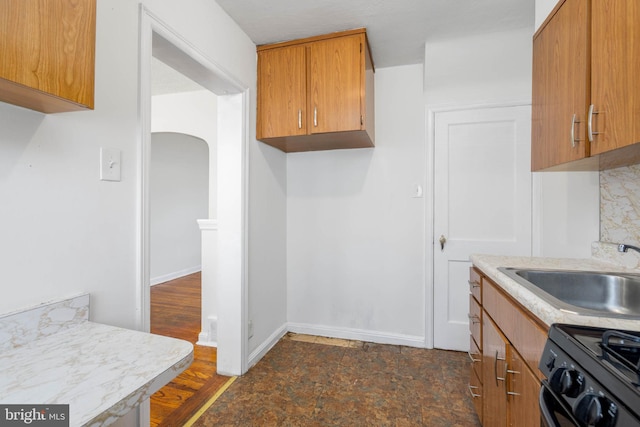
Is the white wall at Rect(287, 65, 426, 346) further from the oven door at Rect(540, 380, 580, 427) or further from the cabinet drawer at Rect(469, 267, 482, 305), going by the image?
the oven door at Rect(540, 380, 580, 427)

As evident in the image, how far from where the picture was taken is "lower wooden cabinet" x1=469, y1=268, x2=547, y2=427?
0.95 m

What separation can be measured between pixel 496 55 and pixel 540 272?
5.84 feet

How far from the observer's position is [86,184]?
1091 millimetres

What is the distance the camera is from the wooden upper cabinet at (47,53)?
26.6 inches

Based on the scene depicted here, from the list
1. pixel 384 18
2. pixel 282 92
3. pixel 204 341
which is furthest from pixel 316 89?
pixel 204 341

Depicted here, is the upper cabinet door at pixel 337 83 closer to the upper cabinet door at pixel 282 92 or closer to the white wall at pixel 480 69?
the upper cabinet door at pixel 282 92

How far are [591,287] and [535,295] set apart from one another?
0.64 m

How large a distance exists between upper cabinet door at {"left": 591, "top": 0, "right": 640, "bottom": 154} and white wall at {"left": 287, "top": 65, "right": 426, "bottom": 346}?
1425mm

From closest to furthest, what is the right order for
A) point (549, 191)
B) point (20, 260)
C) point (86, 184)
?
point (20, 260) → point (86, 184) → point (549, 191)

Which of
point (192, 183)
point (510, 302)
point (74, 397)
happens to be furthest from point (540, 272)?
point (192, 183)

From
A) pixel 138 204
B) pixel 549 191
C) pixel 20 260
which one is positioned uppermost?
pixel 549 191

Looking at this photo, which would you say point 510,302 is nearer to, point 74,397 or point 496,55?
point 74,397

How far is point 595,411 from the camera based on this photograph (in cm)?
59

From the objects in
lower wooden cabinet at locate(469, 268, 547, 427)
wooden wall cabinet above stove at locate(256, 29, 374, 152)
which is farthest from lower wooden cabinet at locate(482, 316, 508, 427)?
wooden wall cabinet above stove at locate(256, 29, 374, 152)
